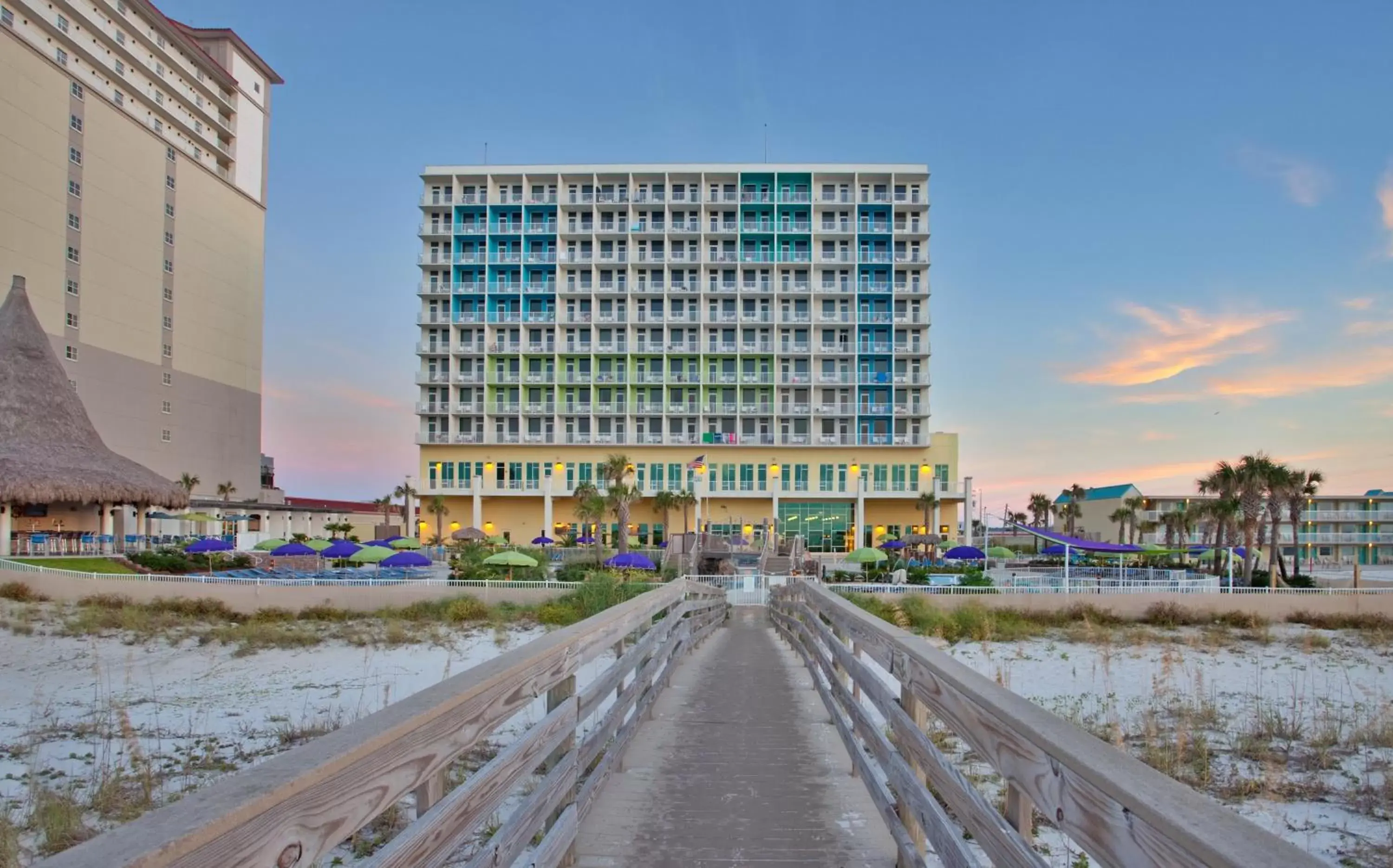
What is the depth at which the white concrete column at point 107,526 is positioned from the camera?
133 ft

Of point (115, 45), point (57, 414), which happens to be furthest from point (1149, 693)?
point (115, 45)

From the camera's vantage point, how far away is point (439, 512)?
212 feet

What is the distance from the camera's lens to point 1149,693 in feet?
46.1

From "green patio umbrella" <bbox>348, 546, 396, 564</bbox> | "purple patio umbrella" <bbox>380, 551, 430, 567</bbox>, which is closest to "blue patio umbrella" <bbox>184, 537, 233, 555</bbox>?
"green patio umbrella" <bbox>348, 546, 396, 564</bbox>

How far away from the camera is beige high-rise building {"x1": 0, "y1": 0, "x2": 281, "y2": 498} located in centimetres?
5294

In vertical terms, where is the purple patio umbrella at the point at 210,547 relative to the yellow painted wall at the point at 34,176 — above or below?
below

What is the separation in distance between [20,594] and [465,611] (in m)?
15.3

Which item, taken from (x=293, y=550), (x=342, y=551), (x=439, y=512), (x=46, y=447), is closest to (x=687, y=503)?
(x=439, y=512)

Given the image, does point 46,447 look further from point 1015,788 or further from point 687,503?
point 1015,788

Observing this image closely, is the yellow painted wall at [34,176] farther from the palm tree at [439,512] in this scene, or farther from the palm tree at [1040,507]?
the palm tree at [1040,507]

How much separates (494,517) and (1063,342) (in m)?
42.1

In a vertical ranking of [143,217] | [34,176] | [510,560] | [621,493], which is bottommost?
[510,560]

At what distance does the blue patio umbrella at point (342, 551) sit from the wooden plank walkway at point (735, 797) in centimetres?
3198

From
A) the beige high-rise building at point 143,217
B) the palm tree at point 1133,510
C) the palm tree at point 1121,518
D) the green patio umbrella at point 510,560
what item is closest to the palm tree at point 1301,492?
the palm tree at point 1133,510
